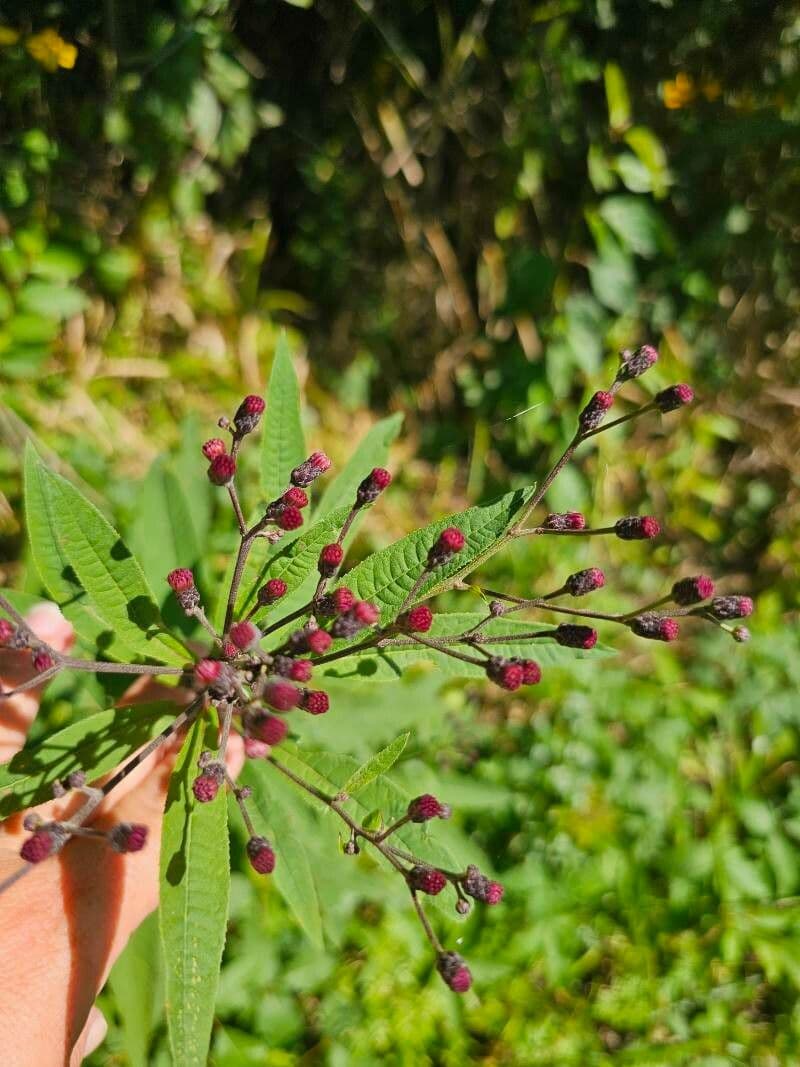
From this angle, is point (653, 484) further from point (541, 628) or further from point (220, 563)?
point (541, 628)

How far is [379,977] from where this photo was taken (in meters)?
2.46

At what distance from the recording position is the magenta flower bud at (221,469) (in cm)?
121

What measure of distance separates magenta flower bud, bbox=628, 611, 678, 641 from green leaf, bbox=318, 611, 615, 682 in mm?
170

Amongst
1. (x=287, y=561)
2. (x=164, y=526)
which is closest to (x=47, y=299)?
(x=164, y=526)

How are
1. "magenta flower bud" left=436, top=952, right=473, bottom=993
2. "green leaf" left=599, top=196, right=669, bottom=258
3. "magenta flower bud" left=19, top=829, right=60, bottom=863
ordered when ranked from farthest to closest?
1. "green leaf" left=599, top=196, right=669, bottom=258
2. "magenta flower bud" left=436, top=952, right=473, bottom=993
3. "magenta flower bud" left=19, top=829, right=60, bottom=863

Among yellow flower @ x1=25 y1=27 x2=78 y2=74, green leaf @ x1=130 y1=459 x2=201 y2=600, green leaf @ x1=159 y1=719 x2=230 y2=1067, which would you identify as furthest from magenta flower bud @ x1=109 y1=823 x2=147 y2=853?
yellow flower @ x1=25 y1=27 x2=78 y2=74

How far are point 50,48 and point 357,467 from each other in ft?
4.89

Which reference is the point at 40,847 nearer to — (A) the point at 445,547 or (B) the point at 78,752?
(B) the point at 78,752

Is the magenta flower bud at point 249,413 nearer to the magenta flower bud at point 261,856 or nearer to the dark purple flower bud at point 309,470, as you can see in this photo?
the dark purple flower bud at point 309,470

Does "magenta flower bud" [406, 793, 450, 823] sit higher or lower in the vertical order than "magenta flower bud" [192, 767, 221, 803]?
higher

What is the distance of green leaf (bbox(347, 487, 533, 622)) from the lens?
1.25 meters

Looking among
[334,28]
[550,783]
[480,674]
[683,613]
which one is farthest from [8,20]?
[550,783]

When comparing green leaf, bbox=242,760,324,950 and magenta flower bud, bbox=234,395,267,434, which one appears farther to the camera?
green leaf, bbox=242,760,324,950

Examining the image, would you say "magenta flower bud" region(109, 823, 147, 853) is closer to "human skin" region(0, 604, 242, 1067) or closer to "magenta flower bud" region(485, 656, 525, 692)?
"human skin" region(0, 604, 242, 1067)
